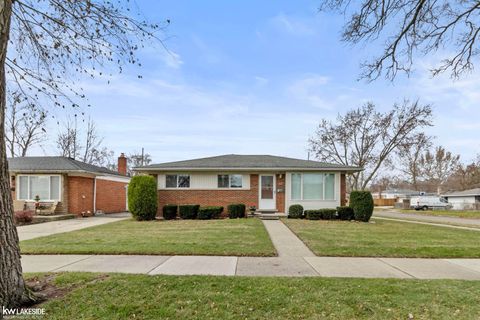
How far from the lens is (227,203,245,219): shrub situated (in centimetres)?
1708

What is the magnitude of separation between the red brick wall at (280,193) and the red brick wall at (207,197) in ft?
4.12

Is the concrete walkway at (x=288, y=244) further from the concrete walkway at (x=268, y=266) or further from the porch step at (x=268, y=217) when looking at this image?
the porch step at (x=268, y=217)

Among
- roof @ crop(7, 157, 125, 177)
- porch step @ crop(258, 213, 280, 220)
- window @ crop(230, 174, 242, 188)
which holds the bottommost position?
porch step @ crop(258, 213, 280, 220)

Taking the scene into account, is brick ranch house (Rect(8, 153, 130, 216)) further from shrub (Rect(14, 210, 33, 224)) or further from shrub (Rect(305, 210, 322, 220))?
shrub (Rect(305, 210, 322, 220))

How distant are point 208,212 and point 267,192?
367cm

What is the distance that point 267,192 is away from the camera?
18.7 meters

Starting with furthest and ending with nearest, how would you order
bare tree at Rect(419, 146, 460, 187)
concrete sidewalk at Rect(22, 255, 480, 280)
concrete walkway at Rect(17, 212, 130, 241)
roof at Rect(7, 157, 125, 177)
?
bare tree at Rect(419, 146, 460, 187), roof at Rect(7, 157, 125, 177), concrete walkway at Rect(17, 212, 130, 241), concrete sidewalk at Rect(22, 255, 480, 280)

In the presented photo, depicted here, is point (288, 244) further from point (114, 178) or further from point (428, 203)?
point (428, 203)

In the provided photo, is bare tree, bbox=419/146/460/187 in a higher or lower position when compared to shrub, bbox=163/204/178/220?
higher

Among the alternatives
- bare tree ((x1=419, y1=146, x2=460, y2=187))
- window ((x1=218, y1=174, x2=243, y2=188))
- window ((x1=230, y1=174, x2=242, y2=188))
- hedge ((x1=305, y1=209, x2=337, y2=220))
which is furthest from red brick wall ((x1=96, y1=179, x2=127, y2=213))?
bare tree ((x1=419, y1=146, x2=460, y2=187))

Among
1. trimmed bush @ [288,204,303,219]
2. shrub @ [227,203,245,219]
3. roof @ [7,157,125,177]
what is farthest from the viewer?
roof @ [7,157,125,177]

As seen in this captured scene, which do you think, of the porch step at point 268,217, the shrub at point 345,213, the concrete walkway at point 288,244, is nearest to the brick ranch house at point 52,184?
Answer: the porch step at point 268,217

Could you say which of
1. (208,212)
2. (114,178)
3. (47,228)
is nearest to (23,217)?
(47,228)

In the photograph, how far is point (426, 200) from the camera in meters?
41.3
